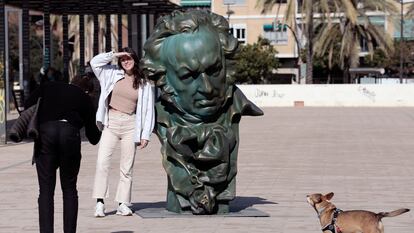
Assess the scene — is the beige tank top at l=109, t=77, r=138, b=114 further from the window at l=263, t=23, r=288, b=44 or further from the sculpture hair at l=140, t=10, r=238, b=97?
the window at l=263, t=23, r=288, b=44

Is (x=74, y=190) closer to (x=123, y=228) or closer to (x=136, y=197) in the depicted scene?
(x=123, y=228)

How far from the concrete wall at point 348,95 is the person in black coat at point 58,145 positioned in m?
39.4

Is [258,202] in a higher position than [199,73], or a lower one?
lower

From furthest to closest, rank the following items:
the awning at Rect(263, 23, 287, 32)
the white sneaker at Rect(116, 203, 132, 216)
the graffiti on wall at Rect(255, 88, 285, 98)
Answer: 1. the awning at Rect(263, 23, 287, 32)
2. the graffiti on wall at Rect(255, 88, 285, 98)
3. the white sneaker at Rect(116, 203, 132, 216)

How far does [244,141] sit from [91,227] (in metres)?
13.6

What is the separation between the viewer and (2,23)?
23.2 m

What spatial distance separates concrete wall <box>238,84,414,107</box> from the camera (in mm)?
47094

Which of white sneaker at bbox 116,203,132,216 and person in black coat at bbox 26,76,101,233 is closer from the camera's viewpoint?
person in black coat at bbox 26,76,101,233

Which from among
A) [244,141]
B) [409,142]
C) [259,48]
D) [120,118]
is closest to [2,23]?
[244,141]

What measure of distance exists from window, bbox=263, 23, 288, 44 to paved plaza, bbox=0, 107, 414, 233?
4684 centimetres

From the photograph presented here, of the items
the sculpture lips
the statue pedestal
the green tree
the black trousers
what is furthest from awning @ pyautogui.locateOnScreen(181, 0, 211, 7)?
the black trousers

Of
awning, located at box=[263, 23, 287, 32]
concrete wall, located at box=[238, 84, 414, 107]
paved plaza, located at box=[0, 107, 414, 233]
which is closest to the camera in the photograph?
paved plaza, located at box=[0, 107, 414, 233]

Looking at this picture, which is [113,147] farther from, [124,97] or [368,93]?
[368,93]

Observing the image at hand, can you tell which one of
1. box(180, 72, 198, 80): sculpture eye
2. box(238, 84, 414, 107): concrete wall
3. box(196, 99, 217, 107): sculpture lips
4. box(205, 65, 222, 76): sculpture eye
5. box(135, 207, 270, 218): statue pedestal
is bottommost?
box(238, 84, 414, 107): concrete wall
